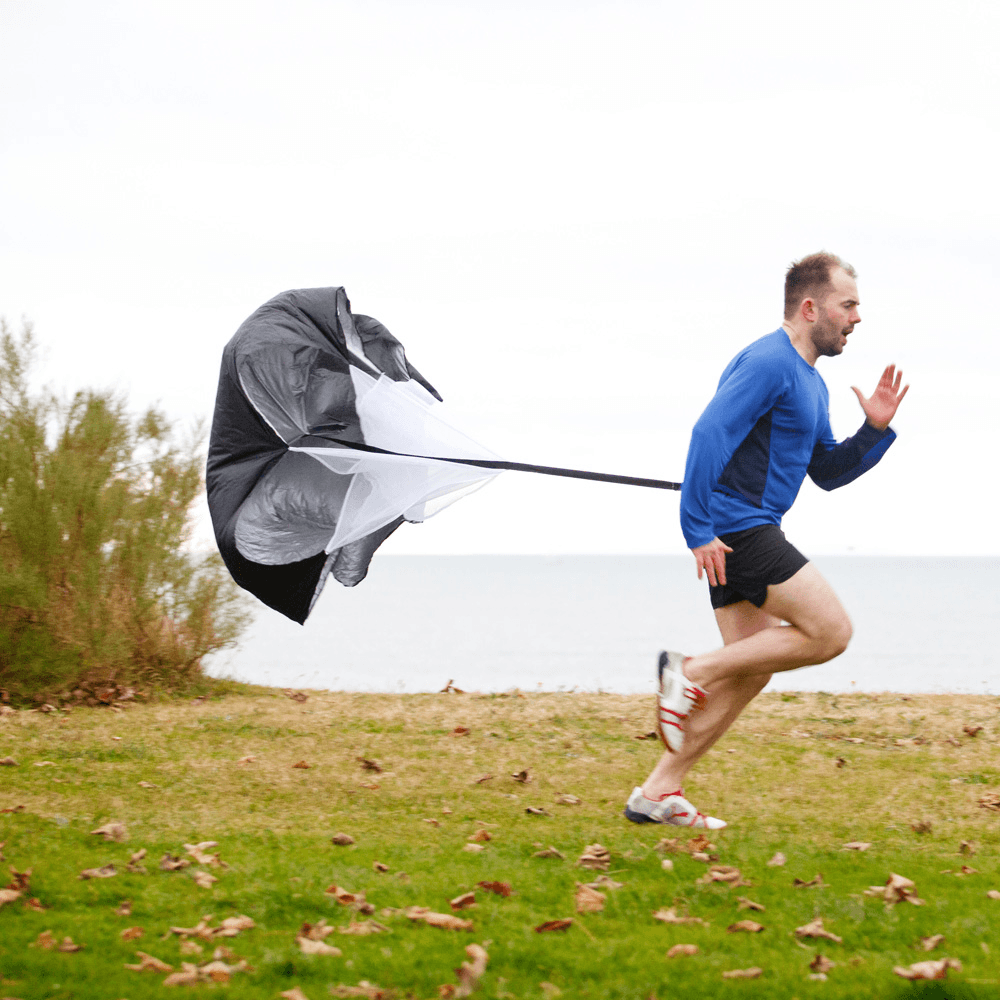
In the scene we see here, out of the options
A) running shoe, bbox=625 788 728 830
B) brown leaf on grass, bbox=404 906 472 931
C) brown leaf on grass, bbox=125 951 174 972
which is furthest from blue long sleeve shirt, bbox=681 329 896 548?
brown leaf on grass, bbox=125 951 174 972

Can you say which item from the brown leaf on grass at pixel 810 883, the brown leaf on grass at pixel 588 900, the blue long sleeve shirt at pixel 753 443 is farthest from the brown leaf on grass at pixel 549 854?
the blue long sleeve shirt at pixel 753 443

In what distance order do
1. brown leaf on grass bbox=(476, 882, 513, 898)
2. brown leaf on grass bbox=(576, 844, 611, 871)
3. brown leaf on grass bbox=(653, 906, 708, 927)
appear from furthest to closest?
brown leaf on grass bbox=(576, 844, 611, 871) < brown leaf on grass bbox=(476, 882, 513, 898) < brown leaf on grass bbox=(653, 906, 708, 927)

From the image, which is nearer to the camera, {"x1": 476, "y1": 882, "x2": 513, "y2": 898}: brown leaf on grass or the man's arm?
{"x1": 476, "y1": 882, "x2": 513, "y2": 898}: brown leaf on grass

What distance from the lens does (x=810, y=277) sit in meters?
5.20

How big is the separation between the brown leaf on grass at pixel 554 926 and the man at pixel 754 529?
5.02ft

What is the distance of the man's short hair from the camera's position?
→ 5160mm

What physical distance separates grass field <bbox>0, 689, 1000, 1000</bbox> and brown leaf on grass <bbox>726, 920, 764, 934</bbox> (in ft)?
0.18

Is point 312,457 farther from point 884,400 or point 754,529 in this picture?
point 884,400

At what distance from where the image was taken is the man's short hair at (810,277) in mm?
5160

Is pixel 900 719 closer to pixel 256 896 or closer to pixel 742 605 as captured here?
pixel 742 605

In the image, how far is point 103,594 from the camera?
32.0 feet

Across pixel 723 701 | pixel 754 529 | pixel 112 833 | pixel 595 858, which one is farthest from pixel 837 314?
pixel 112 833

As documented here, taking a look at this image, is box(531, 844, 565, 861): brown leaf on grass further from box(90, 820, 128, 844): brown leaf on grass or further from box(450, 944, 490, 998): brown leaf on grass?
box(90, 820, 128, 844): brown leaf on grass

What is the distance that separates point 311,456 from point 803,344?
9.41 feet
